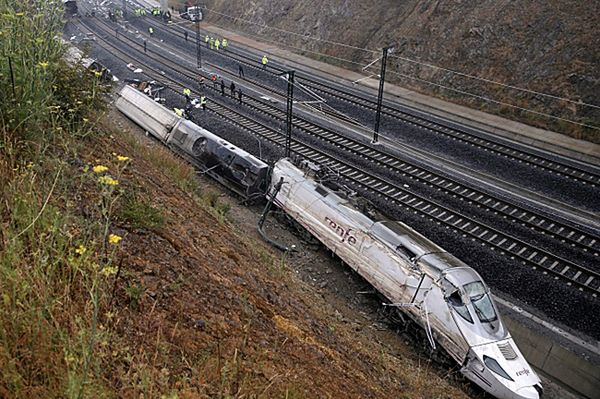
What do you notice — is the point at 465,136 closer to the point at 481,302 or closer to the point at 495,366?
the point at 481,302

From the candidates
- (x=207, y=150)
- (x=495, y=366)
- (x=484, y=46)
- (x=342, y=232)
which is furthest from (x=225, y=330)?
(x=484, y=46)

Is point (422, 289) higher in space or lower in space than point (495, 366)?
higher

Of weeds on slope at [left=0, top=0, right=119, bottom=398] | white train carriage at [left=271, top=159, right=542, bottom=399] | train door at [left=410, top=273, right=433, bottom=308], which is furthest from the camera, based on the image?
train door at [left=410, top=273, right=433, bottom=308]

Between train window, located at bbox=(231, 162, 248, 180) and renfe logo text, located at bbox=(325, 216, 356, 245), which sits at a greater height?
renfe logo text, located at bbox=(325, 216, 356, 245)

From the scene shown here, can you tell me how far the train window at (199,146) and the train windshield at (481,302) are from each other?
45.5 feet

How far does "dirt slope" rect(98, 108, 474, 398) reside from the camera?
19.5 ft

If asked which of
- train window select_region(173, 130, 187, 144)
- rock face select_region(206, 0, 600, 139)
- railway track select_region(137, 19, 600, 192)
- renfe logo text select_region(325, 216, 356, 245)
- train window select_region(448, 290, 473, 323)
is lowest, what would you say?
train window select_region(173, 130, 187, 144)

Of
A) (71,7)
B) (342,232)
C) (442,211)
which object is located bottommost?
(342,232)

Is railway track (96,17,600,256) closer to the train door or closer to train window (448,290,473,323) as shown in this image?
train window (448,290,473,323)

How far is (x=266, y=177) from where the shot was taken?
68.6 ft

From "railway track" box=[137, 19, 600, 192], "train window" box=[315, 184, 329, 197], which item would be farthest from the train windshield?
"railway track" box=[137, 19, 600, 192]

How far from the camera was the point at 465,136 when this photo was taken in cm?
2756

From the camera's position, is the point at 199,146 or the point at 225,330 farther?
the point at 199,146

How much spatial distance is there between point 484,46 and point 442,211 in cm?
1898
